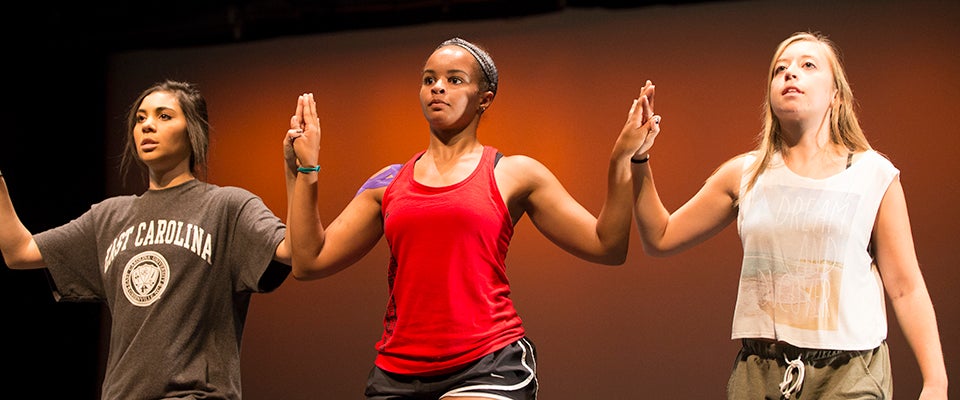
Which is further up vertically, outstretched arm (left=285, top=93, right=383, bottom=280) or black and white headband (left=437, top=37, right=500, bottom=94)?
black and white headband (left=437, top=37, right=500, bottom=94)

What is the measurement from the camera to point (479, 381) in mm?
2295

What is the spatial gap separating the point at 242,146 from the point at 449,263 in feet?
8.33

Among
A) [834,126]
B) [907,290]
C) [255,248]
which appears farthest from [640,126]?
[255,248]

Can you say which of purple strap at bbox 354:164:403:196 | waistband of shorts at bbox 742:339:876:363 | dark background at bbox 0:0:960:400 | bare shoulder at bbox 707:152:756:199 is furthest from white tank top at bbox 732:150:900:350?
dark background at bbox 0:0:960:400

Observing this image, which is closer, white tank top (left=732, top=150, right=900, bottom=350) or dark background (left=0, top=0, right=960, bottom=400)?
white tank top (left=732, top=150, right=900, bottom=350)

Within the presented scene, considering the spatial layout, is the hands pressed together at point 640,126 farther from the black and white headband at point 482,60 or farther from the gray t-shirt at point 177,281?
the gray t-shirt at point 177,281

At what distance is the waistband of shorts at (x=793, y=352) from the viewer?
7.21 ft

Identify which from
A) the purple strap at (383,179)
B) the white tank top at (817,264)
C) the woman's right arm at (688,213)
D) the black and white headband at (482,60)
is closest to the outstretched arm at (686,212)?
the woman's right arm at (688,213)

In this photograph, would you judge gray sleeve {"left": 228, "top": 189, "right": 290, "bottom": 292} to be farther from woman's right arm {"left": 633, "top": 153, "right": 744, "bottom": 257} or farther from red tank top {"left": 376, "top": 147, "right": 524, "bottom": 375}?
woman's right arm {"left": 633, "top": 153, "right": 744, "bottom": 257}

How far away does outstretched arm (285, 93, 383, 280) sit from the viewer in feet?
8.77

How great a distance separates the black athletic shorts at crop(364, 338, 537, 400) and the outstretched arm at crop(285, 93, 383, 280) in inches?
16.7

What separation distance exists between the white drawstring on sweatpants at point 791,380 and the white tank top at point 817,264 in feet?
0.16

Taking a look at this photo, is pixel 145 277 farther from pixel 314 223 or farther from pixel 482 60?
pixel 482 60

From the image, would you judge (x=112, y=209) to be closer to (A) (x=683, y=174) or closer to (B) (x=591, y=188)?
(B) (x=591, y=188)
